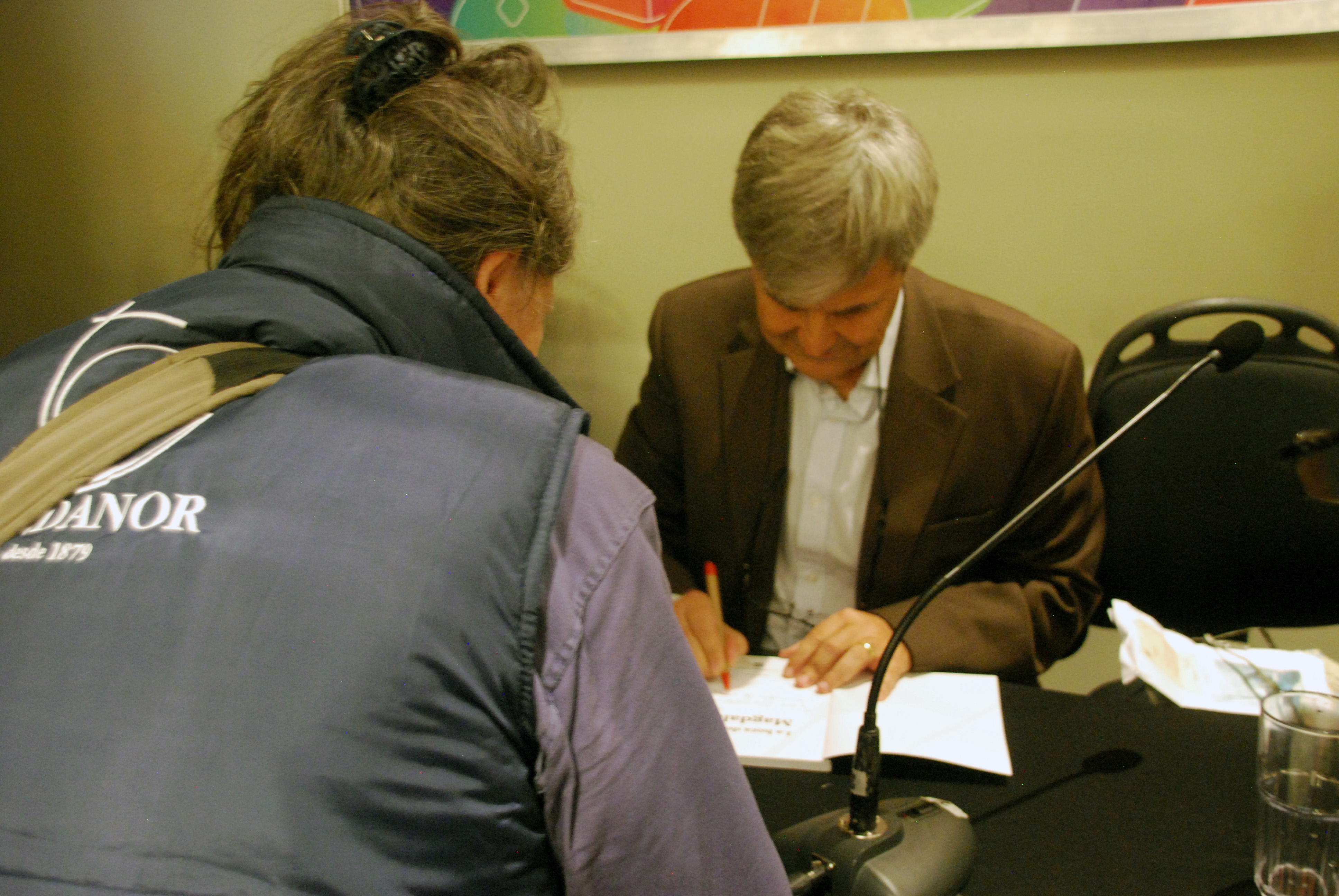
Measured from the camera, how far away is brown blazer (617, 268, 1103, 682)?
139 centimetres

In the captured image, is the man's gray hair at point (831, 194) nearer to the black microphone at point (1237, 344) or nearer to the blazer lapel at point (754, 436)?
the blazer lapel at point (754, 436)

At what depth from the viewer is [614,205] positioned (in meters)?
1.98

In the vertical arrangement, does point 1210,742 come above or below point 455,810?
below

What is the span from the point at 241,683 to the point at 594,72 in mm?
1694

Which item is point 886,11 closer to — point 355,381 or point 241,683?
point 355,381

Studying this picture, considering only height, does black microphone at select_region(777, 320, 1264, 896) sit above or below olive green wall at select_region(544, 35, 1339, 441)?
below

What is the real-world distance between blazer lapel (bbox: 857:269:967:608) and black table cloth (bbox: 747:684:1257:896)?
13.9 inches

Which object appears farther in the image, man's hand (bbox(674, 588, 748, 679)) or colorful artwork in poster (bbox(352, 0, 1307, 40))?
colorful artwork in poster (bbox(352, 0, 1307, 40))

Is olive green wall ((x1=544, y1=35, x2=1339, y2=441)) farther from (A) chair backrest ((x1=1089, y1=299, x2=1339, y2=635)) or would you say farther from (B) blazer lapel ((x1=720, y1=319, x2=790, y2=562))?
(B) blazer lapel ((x1=720, y1=319, x2=790, y2=562))

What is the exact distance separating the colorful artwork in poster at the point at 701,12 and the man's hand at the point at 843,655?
1122 millimetres

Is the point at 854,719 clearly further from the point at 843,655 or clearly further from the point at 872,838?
the point at 872,838

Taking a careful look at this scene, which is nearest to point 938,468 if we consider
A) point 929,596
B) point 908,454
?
point 908,454

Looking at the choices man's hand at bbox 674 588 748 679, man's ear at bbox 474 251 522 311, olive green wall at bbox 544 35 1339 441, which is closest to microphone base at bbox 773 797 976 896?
man's hand at bbox 674 588 748 679

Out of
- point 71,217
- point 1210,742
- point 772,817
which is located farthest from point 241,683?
point 71,217
